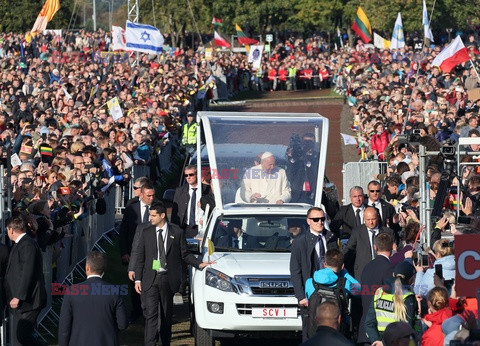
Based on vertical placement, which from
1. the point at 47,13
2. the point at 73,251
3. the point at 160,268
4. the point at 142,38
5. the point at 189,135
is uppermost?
the point at 47,13

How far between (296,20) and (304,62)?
23159 millimetres

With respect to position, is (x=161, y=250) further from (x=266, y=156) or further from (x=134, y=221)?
(x=266, y=156)

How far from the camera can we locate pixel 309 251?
1456cm

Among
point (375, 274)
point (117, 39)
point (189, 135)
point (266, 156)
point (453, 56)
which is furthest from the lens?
point (117, 39)

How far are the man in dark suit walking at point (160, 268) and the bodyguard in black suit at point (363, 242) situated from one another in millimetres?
1679

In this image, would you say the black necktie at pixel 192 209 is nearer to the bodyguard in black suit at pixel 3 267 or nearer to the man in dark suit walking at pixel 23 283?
the man in dark suit walking at pixel 23 283

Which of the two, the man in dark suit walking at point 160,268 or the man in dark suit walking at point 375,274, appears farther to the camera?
the man in dark suit walking at point 160,268

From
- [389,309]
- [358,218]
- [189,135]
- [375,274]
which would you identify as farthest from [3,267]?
[189,135]

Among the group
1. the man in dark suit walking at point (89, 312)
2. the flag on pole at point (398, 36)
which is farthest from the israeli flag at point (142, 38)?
the man in dark suit walking at point (89, 312)

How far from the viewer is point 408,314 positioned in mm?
11875

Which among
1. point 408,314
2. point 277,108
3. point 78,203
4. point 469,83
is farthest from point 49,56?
point 408,314

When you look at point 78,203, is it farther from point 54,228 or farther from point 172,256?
point 172,256

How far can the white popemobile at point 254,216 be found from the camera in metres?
15.2

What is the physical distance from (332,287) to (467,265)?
3.18m
